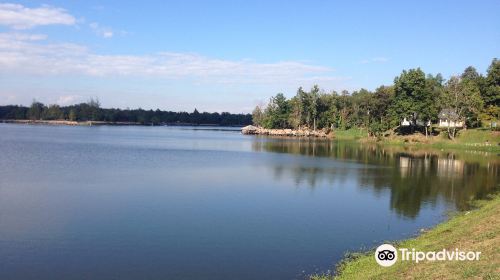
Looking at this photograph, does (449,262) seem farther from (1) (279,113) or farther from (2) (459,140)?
(1) (279,113)

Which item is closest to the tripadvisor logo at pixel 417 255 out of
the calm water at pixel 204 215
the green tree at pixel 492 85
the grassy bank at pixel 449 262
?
the grassy bank at pixel 449 262

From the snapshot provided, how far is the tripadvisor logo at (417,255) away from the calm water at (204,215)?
1.92 meters

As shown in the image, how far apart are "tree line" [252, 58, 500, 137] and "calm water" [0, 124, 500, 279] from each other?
4375cm

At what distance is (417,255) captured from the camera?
556 inches

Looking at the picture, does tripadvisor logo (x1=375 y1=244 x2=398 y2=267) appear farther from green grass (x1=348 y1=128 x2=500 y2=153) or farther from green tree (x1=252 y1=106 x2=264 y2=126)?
green tree (x1=252 y1=106 x2=264 y2=126)

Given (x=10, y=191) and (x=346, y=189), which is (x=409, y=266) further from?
(x=10, y=191)

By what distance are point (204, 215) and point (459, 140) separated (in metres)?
70.5

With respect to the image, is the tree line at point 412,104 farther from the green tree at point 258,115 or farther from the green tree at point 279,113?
the green tree at point 258,115

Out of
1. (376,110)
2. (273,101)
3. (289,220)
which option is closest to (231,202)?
(289,220)

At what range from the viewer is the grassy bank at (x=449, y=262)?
10.9m

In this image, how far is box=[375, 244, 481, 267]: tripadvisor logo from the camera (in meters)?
12.4

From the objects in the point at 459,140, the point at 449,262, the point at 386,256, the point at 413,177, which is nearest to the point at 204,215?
the point at 386,256

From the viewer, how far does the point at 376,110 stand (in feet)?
342

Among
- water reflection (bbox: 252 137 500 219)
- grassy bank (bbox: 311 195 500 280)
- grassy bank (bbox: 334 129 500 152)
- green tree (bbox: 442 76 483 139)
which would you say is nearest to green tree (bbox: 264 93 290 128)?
grassy bank (bbox: 334 129 500 152)
